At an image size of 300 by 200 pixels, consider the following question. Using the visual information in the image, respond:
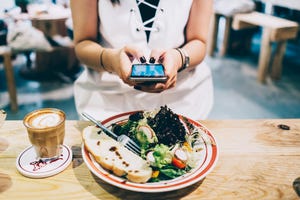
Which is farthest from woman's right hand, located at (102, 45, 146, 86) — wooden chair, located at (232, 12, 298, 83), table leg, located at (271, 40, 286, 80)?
table leg, located at (271, 40, 286, 80)

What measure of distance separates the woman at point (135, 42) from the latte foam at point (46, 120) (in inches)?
15.2

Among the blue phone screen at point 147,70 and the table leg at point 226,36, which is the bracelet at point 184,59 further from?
the table leg at point 226,36

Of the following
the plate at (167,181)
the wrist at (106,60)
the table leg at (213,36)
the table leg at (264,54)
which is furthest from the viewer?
the table leg at (213,36)

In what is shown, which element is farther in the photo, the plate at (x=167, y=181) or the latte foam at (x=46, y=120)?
the latte foam at (x=46, y=120)

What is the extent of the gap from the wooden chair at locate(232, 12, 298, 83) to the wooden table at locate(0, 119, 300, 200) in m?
3.08

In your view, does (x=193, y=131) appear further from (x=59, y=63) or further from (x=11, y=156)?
(x=59, y=63)

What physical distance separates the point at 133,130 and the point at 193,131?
212 mm

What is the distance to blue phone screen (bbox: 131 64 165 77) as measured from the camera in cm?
100

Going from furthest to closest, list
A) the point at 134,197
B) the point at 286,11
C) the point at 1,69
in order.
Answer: the point at 286,11, the point at 1,69, the point at 134,197

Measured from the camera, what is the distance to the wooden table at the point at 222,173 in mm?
895

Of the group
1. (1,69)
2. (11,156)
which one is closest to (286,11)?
(1,69)

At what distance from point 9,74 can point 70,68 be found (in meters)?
1.06

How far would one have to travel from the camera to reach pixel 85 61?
147 centimetres

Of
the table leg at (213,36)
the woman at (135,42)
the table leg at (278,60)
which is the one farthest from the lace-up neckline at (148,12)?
the table leg at (213,36)
